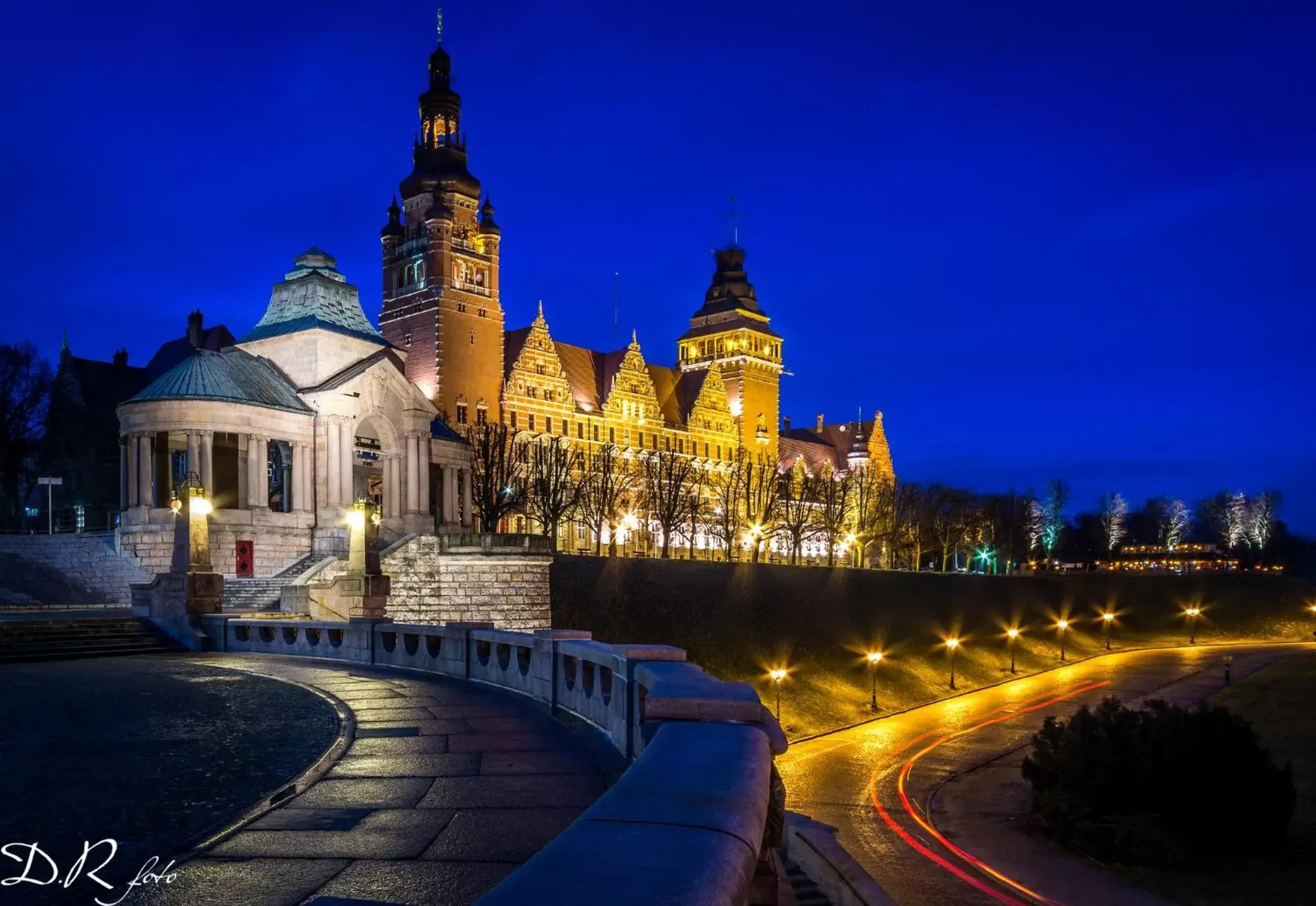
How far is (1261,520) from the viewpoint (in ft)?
480

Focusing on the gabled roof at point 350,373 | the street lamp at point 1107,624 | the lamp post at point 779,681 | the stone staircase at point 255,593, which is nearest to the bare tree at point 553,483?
the lamp post at point 779,681

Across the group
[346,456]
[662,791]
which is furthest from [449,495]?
[662,791]

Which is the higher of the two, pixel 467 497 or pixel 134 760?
pixel 467 497

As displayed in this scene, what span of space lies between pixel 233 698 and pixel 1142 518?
599ft

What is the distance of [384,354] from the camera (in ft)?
178

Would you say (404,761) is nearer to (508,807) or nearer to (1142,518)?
(508,807)

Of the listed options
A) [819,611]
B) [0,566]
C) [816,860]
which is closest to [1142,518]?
[819,611]

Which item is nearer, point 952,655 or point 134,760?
point 134,760

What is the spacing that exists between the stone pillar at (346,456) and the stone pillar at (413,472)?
2.92m

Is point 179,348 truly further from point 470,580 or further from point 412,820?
point 412,820

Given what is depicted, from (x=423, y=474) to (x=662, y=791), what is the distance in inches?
2062

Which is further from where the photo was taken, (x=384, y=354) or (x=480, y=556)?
(x=384, y=354)

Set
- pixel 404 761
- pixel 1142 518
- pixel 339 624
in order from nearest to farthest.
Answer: pixel 404 761, pixel 339 624, pixel 1142 518

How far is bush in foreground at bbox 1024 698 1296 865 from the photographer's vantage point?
984 inches
